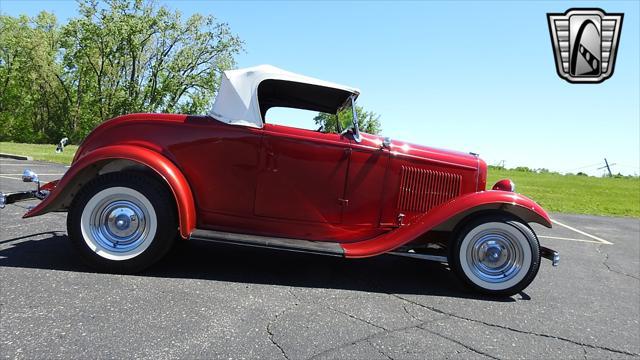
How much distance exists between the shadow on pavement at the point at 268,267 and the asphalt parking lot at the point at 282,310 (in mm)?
16

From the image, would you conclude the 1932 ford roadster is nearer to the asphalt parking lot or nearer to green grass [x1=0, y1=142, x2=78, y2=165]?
the asphalt parking lot

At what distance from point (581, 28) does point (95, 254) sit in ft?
22.9

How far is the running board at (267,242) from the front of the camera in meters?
3.46

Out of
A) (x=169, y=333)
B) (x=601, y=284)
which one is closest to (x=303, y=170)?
(x=169, y=333)

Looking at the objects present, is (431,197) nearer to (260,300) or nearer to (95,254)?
(260,300)

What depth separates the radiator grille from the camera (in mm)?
3967

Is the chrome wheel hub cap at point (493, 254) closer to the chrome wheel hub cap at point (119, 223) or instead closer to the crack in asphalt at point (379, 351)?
the crack in asphalt at point (379, 351)

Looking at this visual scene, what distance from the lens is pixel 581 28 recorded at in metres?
6.12

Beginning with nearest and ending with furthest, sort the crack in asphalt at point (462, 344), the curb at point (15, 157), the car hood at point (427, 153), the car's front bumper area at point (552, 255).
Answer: the crack in asphalt at point (462, 344) → the car's front bumper area at point (552, 255) → the car hood at point (427, 153) → the curb at point (15, 157)

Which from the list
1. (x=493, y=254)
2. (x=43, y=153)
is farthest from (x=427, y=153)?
(x=43, y=153)

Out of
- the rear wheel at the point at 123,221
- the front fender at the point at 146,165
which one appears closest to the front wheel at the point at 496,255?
the front fender at the point at 146,165

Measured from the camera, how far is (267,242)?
3510mm

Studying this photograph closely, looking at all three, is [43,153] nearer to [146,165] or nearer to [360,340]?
[146,165]

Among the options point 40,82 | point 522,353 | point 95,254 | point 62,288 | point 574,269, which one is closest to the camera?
point 522,353
